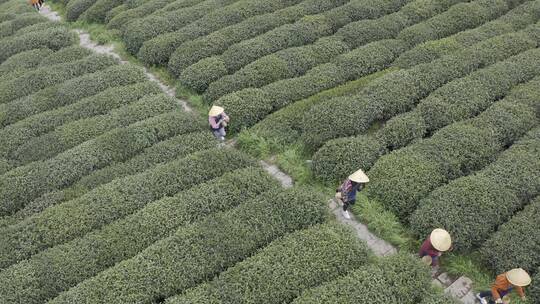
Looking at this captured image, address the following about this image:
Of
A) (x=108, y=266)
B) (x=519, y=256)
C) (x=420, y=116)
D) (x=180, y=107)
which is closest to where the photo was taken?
(x=519, y=256)

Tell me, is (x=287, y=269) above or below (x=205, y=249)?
below

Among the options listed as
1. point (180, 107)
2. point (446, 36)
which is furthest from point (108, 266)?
point (446, 36)

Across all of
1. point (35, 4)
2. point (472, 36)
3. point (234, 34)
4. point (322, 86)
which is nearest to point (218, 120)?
point (322, 86)

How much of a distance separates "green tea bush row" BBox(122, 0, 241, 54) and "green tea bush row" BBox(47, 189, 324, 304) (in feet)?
34.3

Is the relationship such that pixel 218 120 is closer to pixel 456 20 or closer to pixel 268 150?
pixel 268 150

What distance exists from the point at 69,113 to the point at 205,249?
7.59m

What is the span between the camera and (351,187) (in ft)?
32.2

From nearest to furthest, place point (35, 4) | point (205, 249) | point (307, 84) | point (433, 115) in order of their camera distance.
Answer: point (205, 249)
point (433, 115)
point (307, 84)
point (35, 4)

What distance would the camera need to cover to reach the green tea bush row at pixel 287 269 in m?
8.46

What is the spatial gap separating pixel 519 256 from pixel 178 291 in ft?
22.9

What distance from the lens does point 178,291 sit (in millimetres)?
8898

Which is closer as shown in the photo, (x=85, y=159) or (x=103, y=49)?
(x=85, y=159)

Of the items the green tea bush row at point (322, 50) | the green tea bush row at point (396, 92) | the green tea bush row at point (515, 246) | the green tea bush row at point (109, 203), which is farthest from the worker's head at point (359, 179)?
the green tea bush row at point (322, 50)

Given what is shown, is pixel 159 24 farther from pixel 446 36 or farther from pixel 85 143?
pixel 446 36
